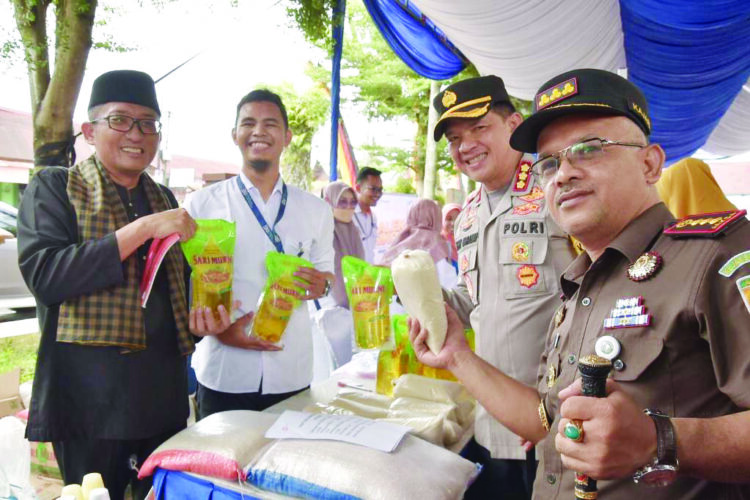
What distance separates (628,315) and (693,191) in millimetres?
2052

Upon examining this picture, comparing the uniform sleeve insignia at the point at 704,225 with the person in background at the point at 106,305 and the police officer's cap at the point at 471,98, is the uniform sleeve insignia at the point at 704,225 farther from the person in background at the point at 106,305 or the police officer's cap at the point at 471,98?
the person in background at the point at 106,305

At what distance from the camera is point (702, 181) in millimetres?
2611

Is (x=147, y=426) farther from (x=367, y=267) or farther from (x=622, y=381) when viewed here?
(x=622, y=381)

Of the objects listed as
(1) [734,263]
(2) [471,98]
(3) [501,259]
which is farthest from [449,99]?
(1) [734,263]

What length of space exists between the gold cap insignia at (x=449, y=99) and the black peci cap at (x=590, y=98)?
802mm

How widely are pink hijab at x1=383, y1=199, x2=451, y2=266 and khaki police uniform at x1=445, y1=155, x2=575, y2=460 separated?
3.24 m

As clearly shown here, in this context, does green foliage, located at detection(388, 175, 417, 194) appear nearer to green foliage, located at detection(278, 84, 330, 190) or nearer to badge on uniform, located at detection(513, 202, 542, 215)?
green foliage, located at detection(278, 84, 330, 190)

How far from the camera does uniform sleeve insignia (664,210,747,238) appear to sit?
0.91 meters

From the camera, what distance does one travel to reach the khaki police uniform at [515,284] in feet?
5.72

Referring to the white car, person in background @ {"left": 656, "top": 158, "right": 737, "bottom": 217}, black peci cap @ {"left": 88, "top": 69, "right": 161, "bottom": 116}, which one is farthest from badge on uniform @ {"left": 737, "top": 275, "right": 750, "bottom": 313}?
the white car

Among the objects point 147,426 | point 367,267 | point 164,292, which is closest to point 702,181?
point 367,267

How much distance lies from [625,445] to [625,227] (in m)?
0.52

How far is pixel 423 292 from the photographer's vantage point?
138 cm

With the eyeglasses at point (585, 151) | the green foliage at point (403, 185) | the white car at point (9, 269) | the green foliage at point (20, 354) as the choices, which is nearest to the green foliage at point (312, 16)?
the eyeglasses at point (585, 151)
